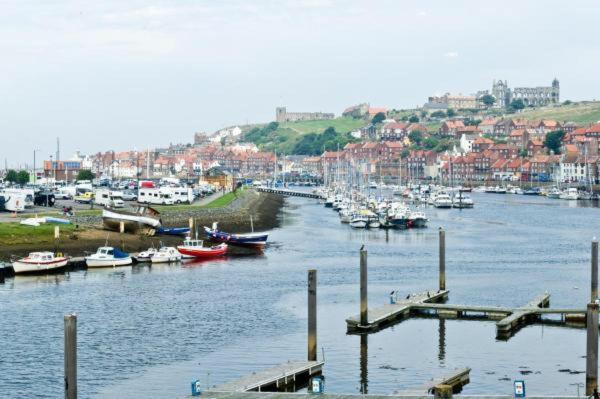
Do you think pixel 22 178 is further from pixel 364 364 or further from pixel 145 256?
pixel 364 364

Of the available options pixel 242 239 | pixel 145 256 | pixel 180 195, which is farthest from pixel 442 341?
pixel 180 195

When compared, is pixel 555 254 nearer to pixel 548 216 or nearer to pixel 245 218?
pixel 245 218

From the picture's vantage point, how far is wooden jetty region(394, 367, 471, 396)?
35.8m

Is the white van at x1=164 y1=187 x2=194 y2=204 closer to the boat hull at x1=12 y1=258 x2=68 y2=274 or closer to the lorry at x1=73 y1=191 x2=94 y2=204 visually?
the lorry at x1=73 y1=191 x2=94 y2=204

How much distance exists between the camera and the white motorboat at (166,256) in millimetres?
75688

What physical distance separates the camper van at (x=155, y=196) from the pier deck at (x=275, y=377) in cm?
8395

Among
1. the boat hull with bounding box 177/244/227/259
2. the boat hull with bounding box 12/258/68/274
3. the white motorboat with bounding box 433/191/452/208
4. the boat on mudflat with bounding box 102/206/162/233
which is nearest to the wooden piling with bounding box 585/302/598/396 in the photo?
the boat hull with bounding box 12/258/68/274

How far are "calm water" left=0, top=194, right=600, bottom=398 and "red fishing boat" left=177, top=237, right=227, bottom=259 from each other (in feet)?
4.83

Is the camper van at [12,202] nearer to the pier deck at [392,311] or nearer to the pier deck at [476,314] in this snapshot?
the pier deck at [392,311]

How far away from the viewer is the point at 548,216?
470 ft

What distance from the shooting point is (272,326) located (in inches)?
2023

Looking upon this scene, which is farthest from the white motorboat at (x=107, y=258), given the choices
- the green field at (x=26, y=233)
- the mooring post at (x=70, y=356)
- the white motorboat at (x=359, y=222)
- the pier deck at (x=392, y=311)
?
the white motorboat at (x=359, y=222)

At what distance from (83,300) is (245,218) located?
56.1 m

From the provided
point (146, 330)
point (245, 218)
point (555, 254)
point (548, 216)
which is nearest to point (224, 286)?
point (146, 330)
